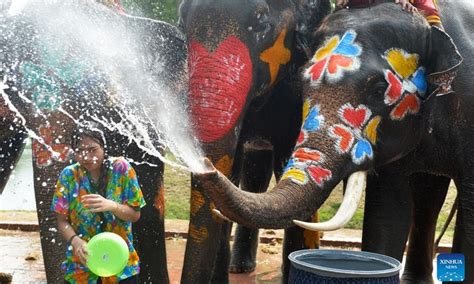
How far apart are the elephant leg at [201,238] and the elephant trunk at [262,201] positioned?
0.85 meters

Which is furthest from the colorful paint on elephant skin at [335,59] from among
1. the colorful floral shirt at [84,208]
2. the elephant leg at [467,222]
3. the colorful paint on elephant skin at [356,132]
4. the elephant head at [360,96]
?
the colorful floral shirt at [84,208]

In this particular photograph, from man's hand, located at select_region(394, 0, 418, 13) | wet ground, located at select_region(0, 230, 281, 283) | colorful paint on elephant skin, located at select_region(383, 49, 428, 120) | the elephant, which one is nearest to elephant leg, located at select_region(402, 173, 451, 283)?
wet ground, located at select_region(0, 230, 281, 283)

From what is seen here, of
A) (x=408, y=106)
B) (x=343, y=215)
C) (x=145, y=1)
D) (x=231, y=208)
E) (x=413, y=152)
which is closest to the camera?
(x=231, y=208)

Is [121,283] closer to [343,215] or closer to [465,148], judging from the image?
[343,215]

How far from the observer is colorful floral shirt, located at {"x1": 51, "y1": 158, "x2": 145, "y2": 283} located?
4.30 meters

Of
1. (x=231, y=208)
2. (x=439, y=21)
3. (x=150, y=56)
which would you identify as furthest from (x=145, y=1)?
(x=231, y=208)

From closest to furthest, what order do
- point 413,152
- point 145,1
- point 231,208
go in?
point 231,208
point 413,152
point 145,1

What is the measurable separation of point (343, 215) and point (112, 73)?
1.94 meters

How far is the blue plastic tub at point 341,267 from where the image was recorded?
3523 mm

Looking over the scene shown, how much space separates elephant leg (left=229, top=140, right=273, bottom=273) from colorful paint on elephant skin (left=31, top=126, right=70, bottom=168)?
258cm

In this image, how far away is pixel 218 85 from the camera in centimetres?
483

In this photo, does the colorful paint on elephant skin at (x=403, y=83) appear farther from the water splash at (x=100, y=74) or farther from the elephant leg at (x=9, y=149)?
the elephant leg at (x=9, y=149)

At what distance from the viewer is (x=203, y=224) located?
4.84 m

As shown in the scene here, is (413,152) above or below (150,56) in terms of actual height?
below
